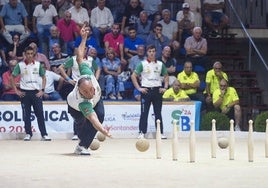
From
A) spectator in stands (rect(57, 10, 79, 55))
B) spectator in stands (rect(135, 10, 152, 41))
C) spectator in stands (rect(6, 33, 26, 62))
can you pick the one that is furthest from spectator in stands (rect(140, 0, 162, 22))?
spectator in stands (rect(6, 33, 26, 62))

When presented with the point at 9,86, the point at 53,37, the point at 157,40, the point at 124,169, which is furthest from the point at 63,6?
the point at 124,169

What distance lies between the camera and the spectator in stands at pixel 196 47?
88.3 feet

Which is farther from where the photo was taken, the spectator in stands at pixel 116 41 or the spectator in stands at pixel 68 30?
the spectator in stands at pixel 68 30

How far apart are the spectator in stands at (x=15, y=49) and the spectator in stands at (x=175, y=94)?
4.02 metres

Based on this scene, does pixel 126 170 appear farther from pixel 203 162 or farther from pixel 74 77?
pixel 74 77

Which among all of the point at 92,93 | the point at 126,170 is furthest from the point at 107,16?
the point at 126,170

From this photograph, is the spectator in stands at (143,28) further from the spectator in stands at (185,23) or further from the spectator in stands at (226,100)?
the spectator in stands at (226,100)

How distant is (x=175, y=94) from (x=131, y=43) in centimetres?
266

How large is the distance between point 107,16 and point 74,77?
5.27m

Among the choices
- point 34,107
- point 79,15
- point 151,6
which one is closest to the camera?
point 34,107

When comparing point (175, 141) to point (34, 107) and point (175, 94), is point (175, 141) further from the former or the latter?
point (175, 94)

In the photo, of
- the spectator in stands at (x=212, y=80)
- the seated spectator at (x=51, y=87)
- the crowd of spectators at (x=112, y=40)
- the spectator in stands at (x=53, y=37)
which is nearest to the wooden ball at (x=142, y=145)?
the crowd of spectators at (x=112, y=40)

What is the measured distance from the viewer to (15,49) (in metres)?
25.8

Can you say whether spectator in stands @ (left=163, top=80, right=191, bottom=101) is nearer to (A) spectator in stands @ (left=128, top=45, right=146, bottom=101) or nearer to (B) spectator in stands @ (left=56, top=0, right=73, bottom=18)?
(A) spectator in stands @ (left=128, top=45, right=146, bottom=101)
